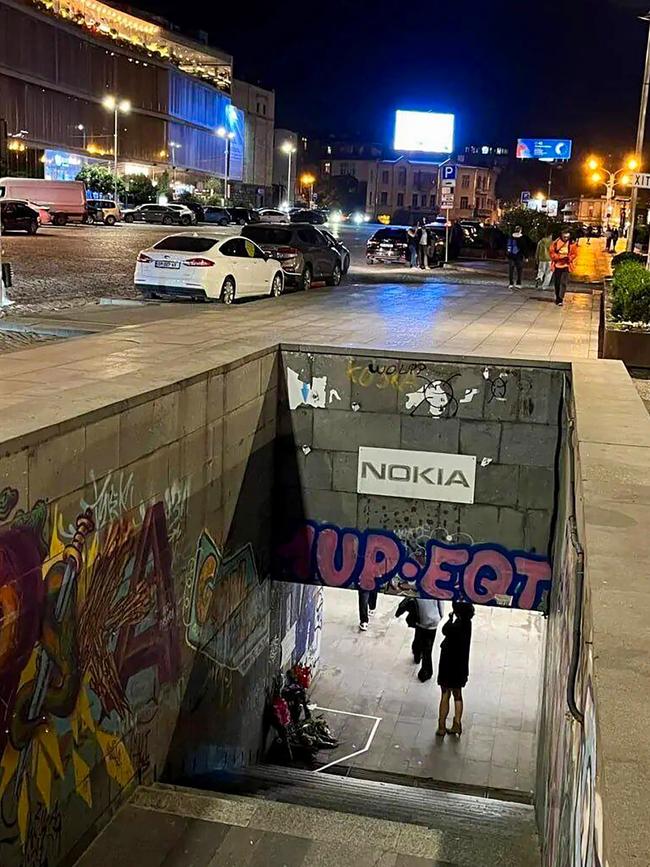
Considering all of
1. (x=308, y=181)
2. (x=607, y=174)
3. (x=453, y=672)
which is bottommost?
(x=453, y=672)

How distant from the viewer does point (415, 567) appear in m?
12.6

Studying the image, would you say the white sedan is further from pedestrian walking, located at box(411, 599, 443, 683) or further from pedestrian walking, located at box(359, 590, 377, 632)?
pedestrian walking, located at box(411, 599, 443, 683)

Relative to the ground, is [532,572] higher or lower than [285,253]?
lower

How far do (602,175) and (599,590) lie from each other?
83.1 meters

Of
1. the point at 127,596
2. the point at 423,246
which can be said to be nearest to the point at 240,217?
the point at 423,246

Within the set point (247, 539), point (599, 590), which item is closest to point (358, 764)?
point (247, 539)

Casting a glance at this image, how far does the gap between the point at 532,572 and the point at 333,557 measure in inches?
103

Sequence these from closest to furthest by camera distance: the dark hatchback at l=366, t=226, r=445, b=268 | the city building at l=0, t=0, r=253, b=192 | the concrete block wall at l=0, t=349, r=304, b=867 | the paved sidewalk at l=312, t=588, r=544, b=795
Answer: the concrete block wall at l=0, t=349, r=304, b=867 < the paved sidewalk at l=312, t=588, r=544, b=795 < the dark hatchback at l=366, t=226, r=445, b=268 < the city building at l=0, t=0, r=253, b=192

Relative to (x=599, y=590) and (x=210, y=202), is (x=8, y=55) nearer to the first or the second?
(x=210, y=202)

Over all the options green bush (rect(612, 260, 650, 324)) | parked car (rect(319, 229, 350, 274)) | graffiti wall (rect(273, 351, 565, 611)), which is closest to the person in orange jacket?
green bush (rect(612, 260, 650, 324))

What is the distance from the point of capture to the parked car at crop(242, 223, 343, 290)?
2291 centimetres

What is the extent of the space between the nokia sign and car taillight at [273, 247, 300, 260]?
11593 millimetres

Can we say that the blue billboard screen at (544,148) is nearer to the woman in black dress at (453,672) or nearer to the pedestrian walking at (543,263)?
the pedestrian walking at (543,263)

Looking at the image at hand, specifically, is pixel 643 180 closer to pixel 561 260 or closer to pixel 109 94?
pixel 561 260
